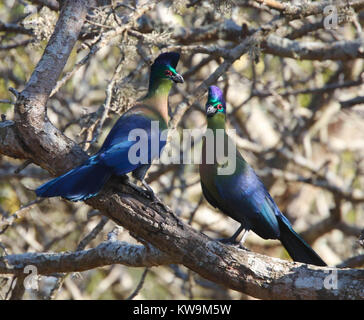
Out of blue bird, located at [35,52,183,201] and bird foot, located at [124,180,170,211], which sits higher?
blue bird, located at [35,52,183,201]

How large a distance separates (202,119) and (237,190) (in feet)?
14.6

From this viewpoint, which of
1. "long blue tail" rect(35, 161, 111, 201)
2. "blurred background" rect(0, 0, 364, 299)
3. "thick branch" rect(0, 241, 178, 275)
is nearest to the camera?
"long blue tail" rect(35, 161, 111, 201)

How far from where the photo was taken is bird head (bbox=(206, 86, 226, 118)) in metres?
4.30

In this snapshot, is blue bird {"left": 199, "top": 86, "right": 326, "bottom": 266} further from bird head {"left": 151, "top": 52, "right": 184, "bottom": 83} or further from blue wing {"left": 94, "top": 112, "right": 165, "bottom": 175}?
blue wing {"left": 94, "top": 112, "right": 165, "bottom": 175}

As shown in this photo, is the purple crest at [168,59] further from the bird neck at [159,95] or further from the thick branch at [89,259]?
the thick branch at [89,259]

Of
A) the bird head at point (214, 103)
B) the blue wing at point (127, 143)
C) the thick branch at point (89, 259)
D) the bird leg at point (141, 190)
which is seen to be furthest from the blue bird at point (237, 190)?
the bird leg at point (141, 190)

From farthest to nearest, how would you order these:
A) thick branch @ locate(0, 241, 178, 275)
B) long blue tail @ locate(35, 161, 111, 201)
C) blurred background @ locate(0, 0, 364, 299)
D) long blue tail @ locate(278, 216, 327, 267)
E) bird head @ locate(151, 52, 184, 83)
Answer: blurred background @ locate(0, 0, 364, 299)
bird head @ locate(151, 52, 184, 83)
long blue tail @ locate(278, 216, 327, 267)
thick branch @ locate(0, 241, 178, 275)
long blue tail @ locate(35, 161, 111, 201)

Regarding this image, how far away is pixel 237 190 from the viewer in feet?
14.0

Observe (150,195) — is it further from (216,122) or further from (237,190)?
(216,122)

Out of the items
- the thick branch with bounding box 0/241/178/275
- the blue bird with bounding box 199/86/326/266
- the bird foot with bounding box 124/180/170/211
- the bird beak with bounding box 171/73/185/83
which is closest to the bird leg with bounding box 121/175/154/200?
the bird foot with bounding box 124/180/170/211

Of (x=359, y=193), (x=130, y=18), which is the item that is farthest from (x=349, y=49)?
(x=130, y=18)

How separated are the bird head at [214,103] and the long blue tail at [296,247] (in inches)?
35.3

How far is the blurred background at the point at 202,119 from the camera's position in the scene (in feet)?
16.2

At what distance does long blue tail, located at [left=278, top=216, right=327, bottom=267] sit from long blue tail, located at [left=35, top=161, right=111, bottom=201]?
5.02ft
